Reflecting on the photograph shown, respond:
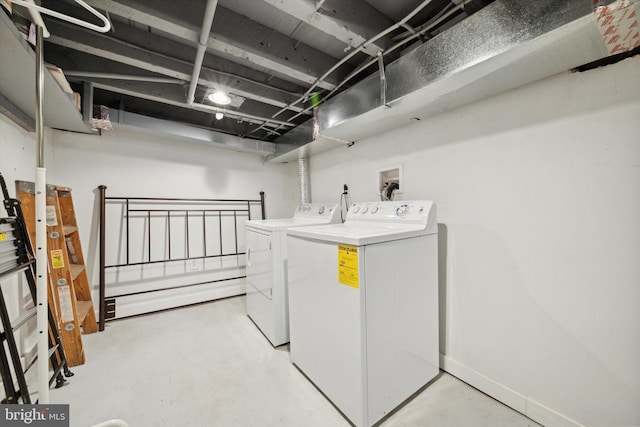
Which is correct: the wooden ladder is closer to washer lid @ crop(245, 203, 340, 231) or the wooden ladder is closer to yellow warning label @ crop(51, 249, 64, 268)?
yellow warning label @ crop(51, 249, 64, 268)

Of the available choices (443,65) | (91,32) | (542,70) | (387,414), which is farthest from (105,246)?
(542,70)

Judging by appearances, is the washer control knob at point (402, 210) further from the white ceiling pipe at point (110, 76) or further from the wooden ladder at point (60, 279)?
the wooden ladder at point (60, 279)

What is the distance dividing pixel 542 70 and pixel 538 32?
317mm

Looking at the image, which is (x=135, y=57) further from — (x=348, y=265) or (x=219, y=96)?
(x=348, y=265)

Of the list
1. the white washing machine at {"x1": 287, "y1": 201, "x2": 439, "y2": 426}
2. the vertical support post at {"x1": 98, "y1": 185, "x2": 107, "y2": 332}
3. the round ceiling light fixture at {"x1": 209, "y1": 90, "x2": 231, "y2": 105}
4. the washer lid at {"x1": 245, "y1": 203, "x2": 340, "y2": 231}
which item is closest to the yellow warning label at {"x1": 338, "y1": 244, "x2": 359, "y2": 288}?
the white washing machine at {"x1": 287, "y1": 201, "x2": 439, "y2": 426}

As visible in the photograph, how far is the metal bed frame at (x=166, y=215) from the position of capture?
2.36m

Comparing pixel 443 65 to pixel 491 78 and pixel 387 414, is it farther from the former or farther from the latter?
pixel 387 414

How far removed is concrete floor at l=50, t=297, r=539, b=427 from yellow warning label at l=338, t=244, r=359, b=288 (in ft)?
2.57

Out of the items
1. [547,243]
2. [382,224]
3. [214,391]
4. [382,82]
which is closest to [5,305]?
[214,391]

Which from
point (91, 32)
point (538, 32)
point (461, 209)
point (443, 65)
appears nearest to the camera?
point (538, 32)

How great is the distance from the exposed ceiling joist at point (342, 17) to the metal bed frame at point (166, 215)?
2352 millimetres

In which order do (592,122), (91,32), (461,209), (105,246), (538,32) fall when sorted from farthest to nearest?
(105,246), (461,209), (91,32), (592,122), (538,32)

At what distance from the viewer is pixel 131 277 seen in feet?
8.43

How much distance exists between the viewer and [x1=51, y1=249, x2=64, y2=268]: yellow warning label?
171 cm
